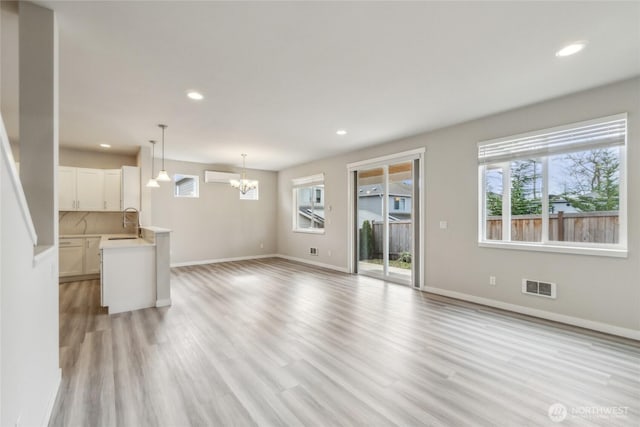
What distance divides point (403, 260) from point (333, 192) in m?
2.33

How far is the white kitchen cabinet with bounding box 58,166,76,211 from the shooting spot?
5387 mm

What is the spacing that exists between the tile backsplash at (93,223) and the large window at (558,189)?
7.03m

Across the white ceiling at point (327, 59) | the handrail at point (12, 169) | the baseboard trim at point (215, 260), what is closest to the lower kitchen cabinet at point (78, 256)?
the baseboard trim at point (215, 260)

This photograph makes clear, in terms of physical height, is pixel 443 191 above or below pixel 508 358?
above

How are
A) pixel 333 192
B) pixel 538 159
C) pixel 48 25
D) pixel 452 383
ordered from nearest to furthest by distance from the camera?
pixel 48 25, pixel 452 383, pixel 538 159, pixel 333 192

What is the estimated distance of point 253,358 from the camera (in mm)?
2512

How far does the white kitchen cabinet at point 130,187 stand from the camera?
5.66m

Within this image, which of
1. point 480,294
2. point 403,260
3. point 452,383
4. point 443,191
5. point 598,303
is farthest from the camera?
point 403,260

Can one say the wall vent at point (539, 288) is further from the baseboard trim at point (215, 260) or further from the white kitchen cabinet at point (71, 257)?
the white kitchen cabinet at point (71, 257)

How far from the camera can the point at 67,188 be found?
543 cm

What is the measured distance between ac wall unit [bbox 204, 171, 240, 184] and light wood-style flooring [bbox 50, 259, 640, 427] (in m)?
4.08

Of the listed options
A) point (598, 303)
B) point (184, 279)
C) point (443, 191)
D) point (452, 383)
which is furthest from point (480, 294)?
point (184, 279)

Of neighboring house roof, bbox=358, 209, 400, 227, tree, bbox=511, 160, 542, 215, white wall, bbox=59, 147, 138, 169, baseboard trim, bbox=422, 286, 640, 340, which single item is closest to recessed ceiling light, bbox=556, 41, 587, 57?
tree, bbox=511, 160, 542, 215

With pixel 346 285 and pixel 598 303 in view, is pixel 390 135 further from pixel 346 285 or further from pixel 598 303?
pixel 598 303
